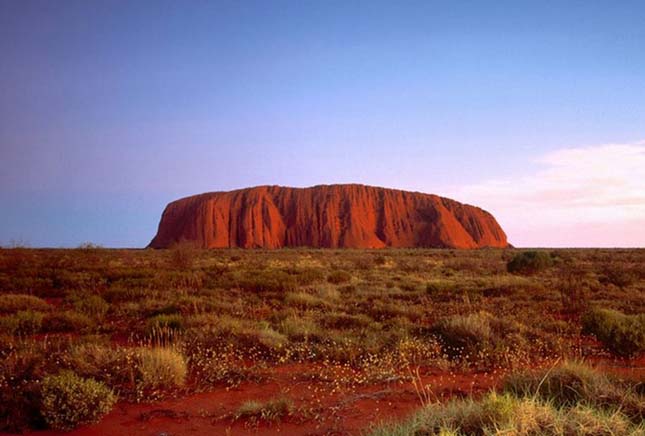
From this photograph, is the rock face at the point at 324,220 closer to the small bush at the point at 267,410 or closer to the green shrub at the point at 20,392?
the green shrub at the point at 20,392

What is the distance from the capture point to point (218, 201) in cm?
9412

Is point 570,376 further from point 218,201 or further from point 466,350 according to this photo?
point 218,201

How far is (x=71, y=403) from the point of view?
4.61m

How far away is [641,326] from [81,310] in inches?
448

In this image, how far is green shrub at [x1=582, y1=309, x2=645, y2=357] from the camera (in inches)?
287

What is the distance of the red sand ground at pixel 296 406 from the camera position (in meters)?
4.53

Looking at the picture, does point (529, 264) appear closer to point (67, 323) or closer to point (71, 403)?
point (67, 323)

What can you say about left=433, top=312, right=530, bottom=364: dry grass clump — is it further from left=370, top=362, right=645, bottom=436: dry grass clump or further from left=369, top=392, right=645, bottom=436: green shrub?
left=369, top=392, right=645, bottom=436: green shrub

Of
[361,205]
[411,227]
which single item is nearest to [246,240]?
[361,205]

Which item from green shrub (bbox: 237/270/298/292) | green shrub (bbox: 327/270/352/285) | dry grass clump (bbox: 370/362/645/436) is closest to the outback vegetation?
dry grass clump (bbox: 370/362/645/436)

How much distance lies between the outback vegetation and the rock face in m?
74.4

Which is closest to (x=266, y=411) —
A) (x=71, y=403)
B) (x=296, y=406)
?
(x=296, y=406)

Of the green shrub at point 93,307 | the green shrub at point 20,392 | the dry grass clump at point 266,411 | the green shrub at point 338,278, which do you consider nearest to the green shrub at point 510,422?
the dry grass clump at point 266,411

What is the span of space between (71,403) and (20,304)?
8290mm
